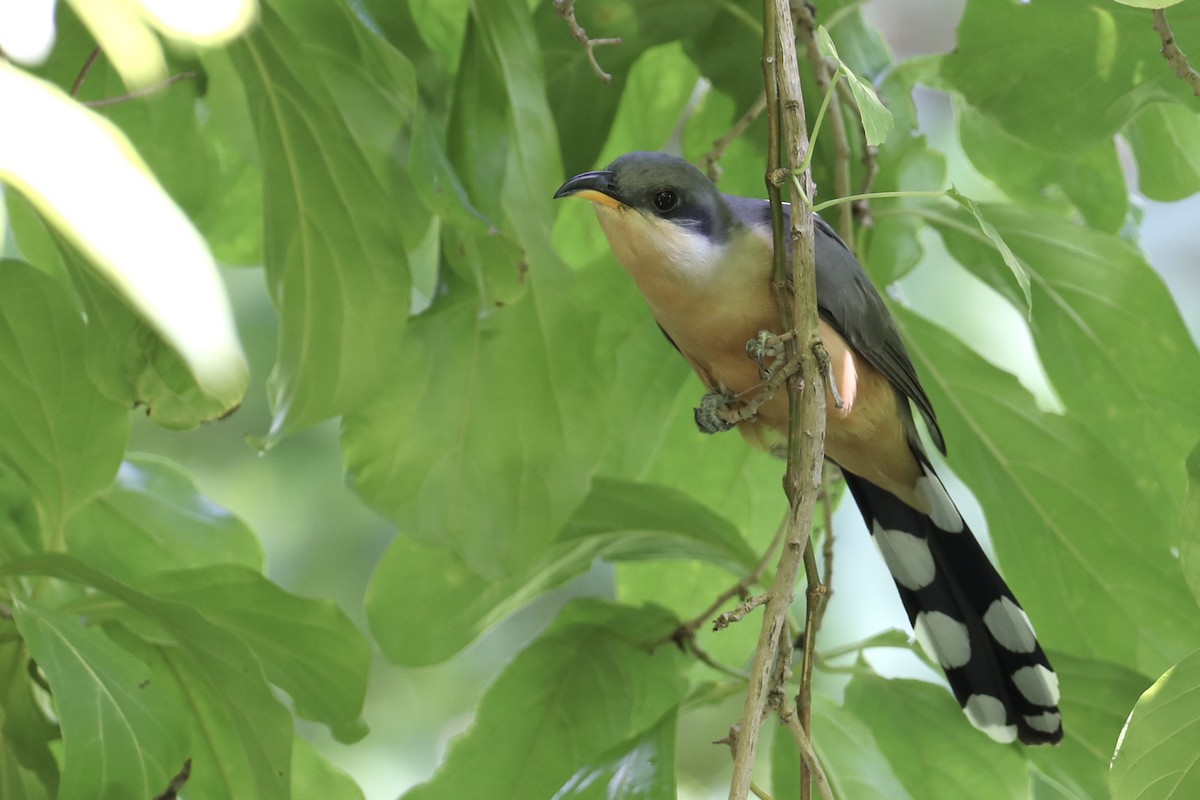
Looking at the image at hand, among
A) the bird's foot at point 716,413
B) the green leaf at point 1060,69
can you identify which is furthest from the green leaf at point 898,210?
the bird's foot at point 716,413

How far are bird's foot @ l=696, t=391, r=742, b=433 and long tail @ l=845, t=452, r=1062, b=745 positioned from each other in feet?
1.67

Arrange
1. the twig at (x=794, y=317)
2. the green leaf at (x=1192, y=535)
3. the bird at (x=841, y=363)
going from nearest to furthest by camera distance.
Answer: the twig at (x=794, y=317) < the green leaf at (x=1192, y=535) < the bird at (x=841, y=363)

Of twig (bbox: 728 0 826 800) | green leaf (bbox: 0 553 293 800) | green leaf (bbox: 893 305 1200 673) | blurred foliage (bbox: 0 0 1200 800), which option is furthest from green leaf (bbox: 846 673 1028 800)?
green leaf (bbox: 0 553 293 800)

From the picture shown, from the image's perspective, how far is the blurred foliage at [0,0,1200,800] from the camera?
160 centimetres

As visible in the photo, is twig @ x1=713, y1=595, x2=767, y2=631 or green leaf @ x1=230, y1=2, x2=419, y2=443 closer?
twig @ x1=713, y1=595, x2=767, y2=631

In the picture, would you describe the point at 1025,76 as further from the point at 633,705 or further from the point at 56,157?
the point at 56,157

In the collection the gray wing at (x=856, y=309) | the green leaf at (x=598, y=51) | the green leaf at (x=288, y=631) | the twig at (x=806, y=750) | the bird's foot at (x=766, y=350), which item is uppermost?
the green leaf at (x=598, y=51)

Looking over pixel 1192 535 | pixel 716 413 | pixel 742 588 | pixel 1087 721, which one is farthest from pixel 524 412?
pixel 1087 721

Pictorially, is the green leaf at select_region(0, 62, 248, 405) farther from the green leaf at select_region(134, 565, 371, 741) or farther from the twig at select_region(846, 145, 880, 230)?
the twig at select_region(846, 145, 880, 230)

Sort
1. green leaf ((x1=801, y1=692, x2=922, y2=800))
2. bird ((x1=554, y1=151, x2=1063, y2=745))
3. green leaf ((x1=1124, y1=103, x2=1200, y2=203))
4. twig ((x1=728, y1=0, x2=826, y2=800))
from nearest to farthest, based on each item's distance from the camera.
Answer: twig ((x1=728, y1=0, x2=826, y2=800)) → green leaf ((x1=801, y1=692, x2=922, y2=800)) → bird ((x1=554, y1=151, x2=1063, y2=745)) → green leaf ((x1=1124, y1=103, x2=1200, y2=203))

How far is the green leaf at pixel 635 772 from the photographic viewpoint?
5.16ft

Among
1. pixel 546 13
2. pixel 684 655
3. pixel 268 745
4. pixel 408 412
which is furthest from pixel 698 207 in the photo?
pixel 268 745

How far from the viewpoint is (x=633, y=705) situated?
1.96 meters

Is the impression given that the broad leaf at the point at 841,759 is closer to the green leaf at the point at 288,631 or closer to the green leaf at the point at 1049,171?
the green leaf at the point at 288,631
